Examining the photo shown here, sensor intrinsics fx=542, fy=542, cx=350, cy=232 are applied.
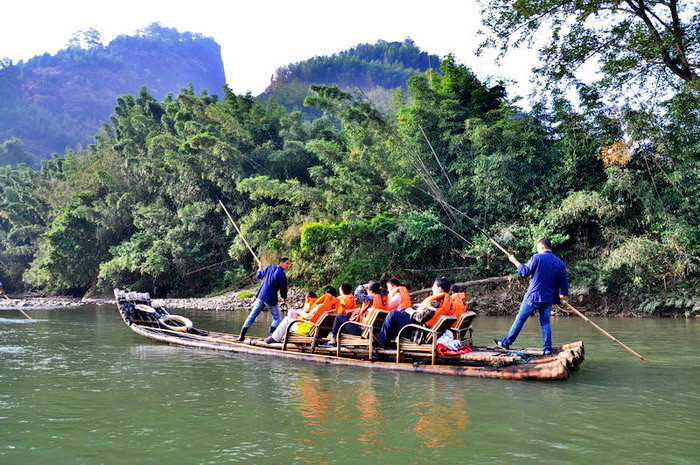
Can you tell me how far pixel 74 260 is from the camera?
29.9 meters

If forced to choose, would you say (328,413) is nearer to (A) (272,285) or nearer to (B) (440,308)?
(B) (440,308)

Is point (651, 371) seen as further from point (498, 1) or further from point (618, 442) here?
point (498, 1)

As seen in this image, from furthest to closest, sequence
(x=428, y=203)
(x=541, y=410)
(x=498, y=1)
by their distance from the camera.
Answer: (x=428, y=203), (x=498, y=1), (x=541, y=410)

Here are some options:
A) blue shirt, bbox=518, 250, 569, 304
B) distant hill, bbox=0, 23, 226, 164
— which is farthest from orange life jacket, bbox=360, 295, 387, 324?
distant hill, bbox=0, 23, 226, 164

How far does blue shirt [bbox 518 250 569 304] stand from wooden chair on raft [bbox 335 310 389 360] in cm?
205

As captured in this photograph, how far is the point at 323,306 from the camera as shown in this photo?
27.6ft

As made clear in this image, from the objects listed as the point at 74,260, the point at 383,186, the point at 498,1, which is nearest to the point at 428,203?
the point at 383,186

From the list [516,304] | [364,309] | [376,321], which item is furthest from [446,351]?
[516,304]

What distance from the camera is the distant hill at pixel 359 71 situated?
2196 inches

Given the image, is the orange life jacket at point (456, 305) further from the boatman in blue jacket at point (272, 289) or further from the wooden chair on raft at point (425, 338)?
the boatman in blue jacket at point (272, 289)

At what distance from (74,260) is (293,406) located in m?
28.3

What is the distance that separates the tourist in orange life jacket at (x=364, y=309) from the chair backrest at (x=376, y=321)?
0.08m

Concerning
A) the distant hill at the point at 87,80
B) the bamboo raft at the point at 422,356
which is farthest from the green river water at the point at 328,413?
the distant hill at the point at 87,80

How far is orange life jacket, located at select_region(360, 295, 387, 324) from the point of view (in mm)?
7824
